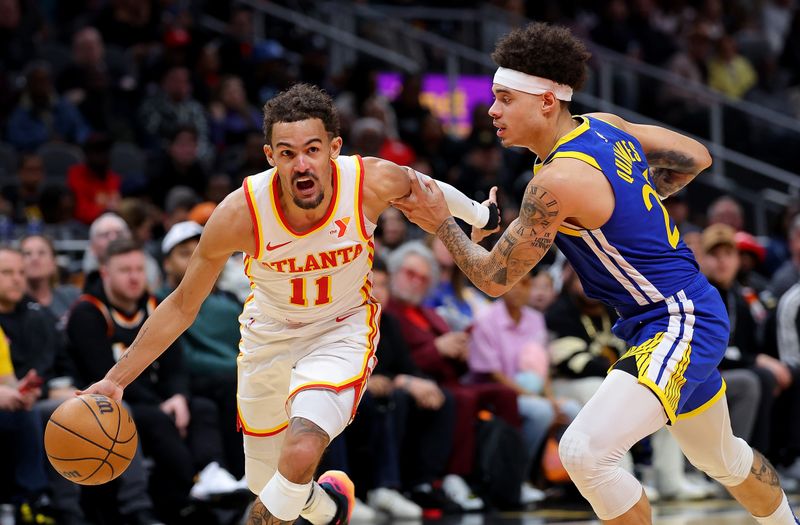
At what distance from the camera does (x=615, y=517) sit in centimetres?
482

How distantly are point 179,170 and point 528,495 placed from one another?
14.5 feet

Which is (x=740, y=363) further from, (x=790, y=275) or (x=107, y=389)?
(x=107, y=389)

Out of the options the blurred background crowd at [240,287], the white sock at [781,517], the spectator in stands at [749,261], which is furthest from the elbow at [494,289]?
the spectator in stands at [749,261]

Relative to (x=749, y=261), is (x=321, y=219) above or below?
above

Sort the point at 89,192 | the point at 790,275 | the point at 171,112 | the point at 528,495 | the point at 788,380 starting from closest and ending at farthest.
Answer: the point at 528,495 < the point at 788,380 < the point at 790,275 < the point at 89,192 < the point at 171,112

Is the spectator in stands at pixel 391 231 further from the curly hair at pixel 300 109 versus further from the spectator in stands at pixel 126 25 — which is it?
the curly hair at pixel 300 109

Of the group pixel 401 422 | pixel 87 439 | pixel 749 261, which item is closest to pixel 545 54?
pixel 87 439

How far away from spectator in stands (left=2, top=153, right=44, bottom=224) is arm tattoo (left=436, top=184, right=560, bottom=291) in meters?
5.66

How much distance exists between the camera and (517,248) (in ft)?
16.7

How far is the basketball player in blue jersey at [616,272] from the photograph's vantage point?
15.8 feet

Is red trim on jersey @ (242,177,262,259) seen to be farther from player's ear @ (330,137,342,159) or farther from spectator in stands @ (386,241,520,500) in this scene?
spectator in stands @ (386,241,520,500)

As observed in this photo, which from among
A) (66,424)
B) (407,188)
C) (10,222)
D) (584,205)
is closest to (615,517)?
(584,205)

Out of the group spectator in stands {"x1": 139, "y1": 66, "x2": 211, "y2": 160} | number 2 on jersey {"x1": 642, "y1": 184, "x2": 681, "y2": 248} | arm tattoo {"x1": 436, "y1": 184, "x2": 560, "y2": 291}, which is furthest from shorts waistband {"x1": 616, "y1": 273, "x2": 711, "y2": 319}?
spectator in stands {"x1": 139, "y1": 66, "x2": 211, "y2": 160}

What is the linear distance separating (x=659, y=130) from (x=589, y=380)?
12.3 ft
